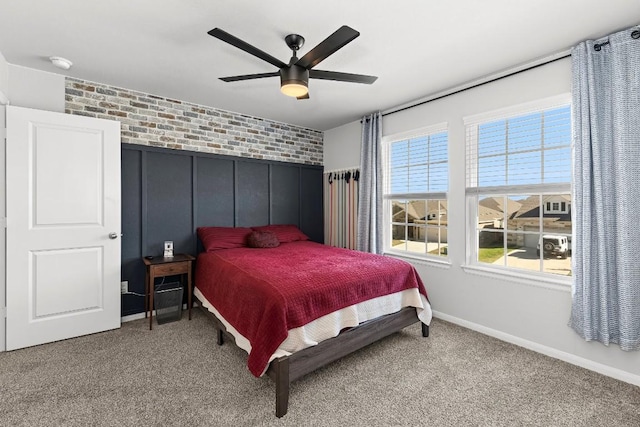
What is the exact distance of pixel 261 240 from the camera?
3.72m

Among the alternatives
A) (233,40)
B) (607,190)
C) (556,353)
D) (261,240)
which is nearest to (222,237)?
(261,240)

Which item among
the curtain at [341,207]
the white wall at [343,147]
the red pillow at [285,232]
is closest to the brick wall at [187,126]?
the white wall at [343,147]

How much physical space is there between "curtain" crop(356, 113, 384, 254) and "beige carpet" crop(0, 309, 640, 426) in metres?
1.57

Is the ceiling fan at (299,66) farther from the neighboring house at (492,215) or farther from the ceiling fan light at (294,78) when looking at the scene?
the neighboring house at (492,215)

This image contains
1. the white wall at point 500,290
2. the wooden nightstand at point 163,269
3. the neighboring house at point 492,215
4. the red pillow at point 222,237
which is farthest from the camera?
the red pillow at point 222,237

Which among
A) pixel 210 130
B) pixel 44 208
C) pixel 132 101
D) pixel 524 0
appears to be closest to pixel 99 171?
pixel 44 208

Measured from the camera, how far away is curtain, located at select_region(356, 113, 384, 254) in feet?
13.1

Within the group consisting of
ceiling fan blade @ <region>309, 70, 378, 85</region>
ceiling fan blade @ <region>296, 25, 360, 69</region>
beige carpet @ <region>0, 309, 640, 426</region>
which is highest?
ceiling fan blade @ <region>296, 25, 360, 69</region>

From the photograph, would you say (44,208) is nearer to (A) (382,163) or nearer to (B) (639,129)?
(A) (382,163)

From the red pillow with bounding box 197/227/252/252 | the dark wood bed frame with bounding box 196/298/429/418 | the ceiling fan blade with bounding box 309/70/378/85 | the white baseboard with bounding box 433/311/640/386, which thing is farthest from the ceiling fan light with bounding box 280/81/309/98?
the white baseboard with bounding box 433/311/640/386

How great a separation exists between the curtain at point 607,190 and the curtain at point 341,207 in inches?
100

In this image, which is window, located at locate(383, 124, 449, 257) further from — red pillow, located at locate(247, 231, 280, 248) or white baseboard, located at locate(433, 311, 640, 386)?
red pillow, located at locate(247, 231, 280, 248)

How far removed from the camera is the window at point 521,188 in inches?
102

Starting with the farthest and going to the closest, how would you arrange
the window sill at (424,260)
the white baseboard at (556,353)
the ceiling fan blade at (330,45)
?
the window sill at (424,260) → the white baseboard at (556,353) → the ceiling fan blade at (330,45)
